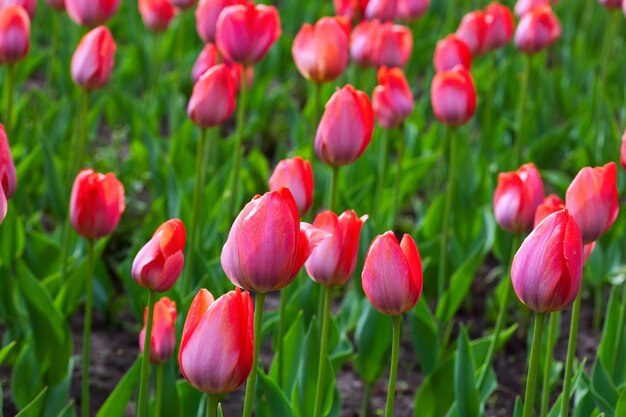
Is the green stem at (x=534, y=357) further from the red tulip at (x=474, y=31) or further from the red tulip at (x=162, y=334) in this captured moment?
the red tulip at (x=474, y=31)

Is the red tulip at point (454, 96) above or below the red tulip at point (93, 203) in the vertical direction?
above

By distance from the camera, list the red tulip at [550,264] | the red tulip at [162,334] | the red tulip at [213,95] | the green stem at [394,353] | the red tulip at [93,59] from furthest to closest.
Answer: the red tulip at [93,59] → the red tulip at [213,95] → the red tulip at [162,334] → the green stem at [394,353] → the red tulip at [550,264]

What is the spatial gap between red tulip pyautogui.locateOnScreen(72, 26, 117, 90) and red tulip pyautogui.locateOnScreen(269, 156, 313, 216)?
587 millimetres

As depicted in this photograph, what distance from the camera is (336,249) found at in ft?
5.60

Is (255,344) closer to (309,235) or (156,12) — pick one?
(309,235)

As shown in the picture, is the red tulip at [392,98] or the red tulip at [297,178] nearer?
the red tulip at [297,178]

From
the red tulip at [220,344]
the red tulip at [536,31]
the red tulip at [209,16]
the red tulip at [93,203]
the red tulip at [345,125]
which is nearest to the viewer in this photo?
the red tulip at [220,344]

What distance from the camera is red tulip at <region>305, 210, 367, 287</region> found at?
1.71m

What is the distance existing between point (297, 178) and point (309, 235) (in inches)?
24.5

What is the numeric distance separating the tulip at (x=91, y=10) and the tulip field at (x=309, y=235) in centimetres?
1

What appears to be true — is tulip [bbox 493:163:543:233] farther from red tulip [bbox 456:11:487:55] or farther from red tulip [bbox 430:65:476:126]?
red tulip [bbox 456:11:487:55]

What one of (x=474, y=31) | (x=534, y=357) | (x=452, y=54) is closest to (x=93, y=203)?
(x=534, y=357)

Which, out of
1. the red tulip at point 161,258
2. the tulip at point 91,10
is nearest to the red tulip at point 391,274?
the red tulip at point 161,258

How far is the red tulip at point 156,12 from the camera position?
3396mm
